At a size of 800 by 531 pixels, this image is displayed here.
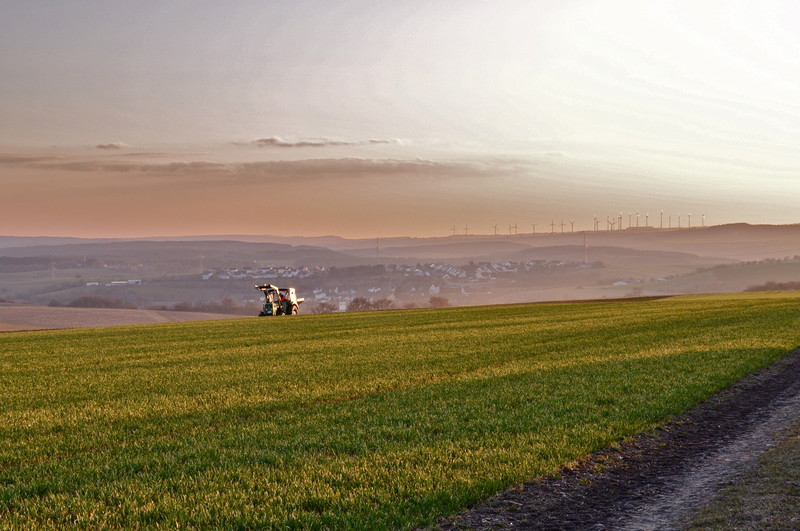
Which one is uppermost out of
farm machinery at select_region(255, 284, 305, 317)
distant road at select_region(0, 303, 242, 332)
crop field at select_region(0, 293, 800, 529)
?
crop field at select_region(0, 293, 800, 529)

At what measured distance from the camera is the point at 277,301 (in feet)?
255

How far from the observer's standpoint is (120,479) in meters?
11.8

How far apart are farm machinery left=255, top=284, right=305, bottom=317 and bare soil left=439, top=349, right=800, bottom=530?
61924 mm

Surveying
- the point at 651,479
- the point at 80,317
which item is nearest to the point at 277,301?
the point at 80,317

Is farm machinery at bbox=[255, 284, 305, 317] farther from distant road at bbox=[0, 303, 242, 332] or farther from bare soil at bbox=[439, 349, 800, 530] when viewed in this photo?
bare soil at bbox=[439, 349, 800, 530]

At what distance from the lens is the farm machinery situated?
249 feet

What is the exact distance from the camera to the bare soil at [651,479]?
33.0 ft

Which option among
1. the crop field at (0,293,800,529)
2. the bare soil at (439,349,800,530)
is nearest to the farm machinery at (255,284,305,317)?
the crop field at (0,293,800,529)

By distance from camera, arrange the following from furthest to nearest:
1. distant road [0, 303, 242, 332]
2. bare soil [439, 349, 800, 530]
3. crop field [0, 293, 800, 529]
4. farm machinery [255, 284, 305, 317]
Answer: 1. distant road [0, 303, 242, 332]
2. farm machinery [255, 284, 305, 317]
3. crop field [0, 293, 800, 529]
4. bare soil [439, 349, 800, 530]

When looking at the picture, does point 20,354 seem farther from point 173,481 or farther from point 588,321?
point 588,321

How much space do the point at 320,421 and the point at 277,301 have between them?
6227 cm

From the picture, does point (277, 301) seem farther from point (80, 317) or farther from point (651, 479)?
point (651, 479)

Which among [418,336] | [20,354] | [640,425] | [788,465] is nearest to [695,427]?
[640,425]

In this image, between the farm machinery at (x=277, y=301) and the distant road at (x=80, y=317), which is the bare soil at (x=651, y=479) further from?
the distant road at (x=80, y=317)
